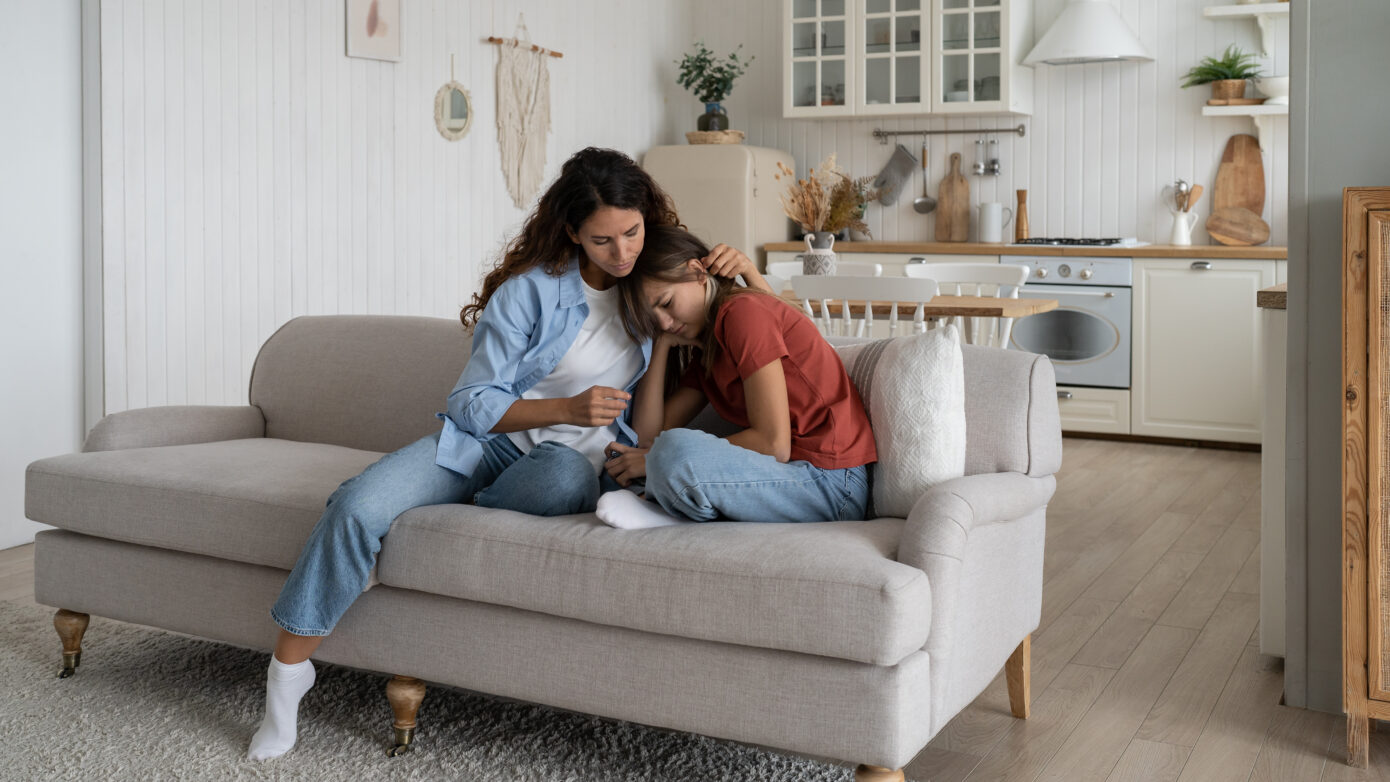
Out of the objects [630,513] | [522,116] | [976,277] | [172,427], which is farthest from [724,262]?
[522,116]

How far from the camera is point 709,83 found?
250 inches

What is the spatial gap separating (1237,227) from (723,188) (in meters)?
2.30

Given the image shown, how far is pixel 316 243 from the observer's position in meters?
4.56

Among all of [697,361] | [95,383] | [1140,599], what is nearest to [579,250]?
[697,361]

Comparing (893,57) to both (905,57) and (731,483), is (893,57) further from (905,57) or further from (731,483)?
(731,483)

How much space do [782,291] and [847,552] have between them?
242cm

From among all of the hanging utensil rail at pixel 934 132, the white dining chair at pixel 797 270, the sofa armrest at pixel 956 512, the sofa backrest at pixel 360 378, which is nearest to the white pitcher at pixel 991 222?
the hanging utensil rail at pixel 934 132

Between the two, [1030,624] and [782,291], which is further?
[782,291]

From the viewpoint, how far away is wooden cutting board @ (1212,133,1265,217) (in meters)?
5.62

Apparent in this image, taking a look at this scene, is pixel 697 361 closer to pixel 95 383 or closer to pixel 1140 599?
pixel 1140 599

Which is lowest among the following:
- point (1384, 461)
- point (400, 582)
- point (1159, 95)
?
point (400, 582)

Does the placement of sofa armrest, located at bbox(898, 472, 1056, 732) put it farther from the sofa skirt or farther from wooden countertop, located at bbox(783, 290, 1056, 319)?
wooden countertop, located at bbox(783, 290, 1056, 319)

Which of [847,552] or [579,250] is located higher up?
[579,250]

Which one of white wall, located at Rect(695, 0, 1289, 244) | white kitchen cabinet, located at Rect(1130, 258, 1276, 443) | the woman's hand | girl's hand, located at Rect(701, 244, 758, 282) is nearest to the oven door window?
white kitchen cabinet, located at Rect(1130, 258, 1276, 443)
